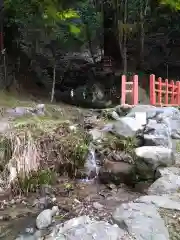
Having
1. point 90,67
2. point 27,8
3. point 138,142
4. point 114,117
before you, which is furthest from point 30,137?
point 90,67

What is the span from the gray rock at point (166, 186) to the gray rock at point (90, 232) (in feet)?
5.81

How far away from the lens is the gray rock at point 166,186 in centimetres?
530

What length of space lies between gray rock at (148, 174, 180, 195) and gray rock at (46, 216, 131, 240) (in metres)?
1.77

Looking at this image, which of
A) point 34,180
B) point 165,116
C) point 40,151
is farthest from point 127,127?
point 34,180

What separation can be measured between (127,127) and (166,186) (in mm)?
2300

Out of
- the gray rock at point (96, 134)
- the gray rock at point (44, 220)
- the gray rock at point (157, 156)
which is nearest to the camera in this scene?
the gray rock at point (44, 220)

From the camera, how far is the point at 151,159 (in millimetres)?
6371

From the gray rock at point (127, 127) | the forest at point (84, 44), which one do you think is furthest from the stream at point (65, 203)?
the forest at point (84, 44)

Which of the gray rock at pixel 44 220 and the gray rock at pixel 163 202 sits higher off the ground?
the gray rock at pixel 163 202

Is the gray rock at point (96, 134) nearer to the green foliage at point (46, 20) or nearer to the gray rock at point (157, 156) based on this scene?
the gray rock at point (157, 156)

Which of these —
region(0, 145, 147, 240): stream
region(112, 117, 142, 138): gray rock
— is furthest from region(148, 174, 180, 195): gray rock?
region(112, 117, 142, 138): gray rock

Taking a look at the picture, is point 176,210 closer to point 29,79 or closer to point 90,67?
point 29,79

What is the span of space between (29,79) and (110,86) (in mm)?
3648

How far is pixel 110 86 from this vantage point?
15.0 meters
